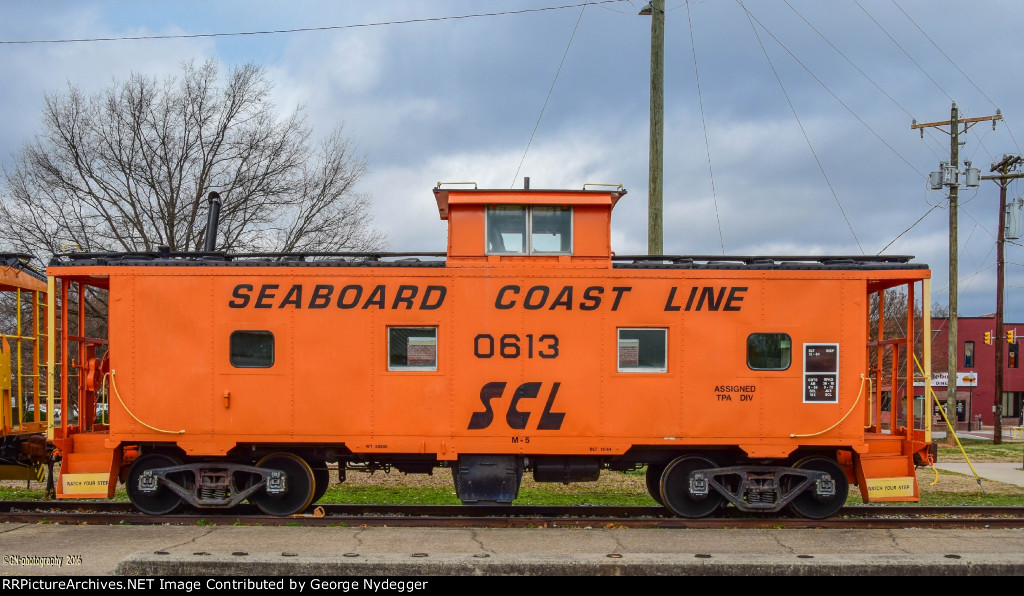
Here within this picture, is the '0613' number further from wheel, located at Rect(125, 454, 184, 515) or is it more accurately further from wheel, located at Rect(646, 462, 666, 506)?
wheel, located at Rect(125, 454, 184, 515)

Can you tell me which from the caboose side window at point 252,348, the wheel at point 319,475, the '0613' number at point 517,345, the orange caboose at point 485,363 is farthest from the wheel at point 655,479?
the caboose side window at point 252,348

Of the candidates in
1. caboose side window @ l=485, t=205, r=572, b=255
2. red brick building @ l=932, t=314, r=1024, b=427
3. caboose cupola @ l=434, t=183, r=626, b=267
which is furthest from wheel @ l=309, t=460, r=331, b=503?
red brick building @ l=932, t=314, r=1024, b=427

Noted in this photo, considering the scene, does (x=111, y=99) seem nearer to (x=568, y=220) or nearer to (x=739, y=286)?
(x=568, y=220)

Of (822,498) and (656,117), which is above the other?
(656,117)

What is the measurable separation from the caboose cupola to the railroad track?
11.7 feet

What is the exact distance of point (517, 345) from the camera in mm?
10539

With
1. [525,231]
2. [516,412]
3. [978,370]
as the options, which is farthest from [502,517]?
[978,370]

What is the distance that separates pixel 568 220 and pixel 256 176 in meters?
13.7

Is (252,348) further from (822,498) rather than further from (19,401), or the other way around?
(822,498)

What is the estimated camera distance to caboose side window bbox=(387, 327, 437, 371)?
10586 mm

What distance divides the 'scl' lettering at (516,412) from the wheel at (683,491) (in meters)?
1.77

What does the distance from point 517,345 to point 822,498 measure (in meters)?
4.76
